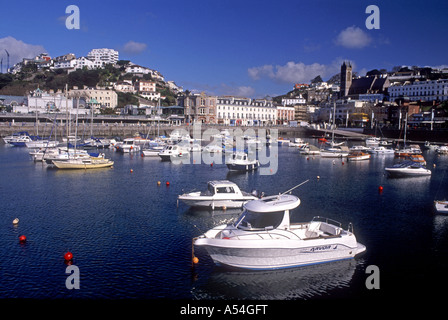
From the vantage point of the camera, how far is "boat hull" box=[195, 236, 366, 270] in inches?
666

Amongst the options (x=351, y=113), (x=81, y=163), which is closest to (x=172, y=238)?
(x=81, y=163)

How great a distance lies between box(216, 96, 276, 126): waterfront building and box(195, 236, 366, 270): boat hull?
13048 cm

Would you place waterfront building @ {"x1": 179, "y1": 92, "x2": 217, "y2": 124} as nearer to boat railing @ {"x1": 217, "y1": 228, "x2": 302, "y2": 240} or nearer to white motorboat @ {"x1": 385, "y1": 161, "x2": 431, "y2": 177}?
white motorboat @ {"x1": 385, "y1": 161, "x2": 431, "y2": 177}

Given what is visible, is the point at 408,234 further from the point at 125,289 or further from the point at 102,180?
the point at 102,180

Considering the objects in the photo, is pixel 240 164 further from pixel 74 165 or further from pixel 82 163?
pixel 74 165

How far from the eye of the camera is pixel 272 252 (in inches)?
675

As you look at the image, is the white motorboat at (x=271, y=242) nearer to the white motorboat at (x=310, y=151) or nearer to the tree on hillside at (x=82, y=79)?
the white motorboat at (x=310, y=151)

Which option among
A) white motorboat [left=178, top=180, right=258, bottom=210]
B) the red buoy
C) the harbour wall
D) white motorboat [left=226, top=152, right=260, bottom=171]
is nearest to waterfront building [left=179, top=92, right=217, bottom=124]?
the harbour wall

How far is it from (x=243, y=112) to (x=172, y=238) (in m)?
136

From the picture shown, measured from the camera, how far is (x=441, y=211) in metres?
27.9
